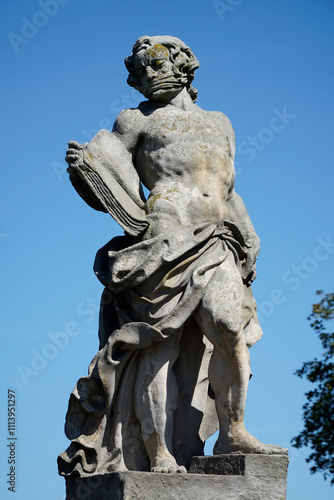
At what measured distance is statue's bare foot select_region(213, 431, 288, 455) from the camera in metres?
7.72

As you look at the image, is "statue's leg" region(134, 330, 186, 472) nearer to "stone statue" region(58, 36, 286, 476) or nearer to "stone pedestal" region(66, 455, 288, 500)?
"stone statue" region(58, 36, 286, 476)

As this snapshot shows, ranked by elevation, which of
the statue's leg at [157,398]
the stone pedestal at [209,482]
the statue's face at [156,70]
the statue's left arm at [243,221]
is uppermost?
the statue's face at [156,70]

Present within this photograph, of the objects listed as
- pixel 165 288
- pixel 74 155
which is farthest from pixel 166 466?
pixel 74 155

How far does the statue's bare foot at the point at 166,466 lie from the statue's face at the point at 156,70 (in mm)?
3257

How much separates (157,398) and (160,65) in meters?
3.00

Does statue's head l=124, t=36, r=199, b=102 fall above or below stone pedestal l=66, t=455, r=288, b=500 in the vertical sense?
above

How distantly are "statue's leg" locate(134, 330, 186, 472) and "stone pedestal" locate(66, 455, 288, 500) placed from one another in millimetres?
311

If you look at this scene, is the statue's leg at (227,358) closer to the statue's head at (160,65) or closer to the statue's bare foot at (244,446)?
the statue's bare foot at (244,446)

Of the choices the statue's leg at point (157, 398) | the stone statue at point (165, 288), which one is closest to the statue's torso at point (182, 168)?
the stone statue at point (165, 288)

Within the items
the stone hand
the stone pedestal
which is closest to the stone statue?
the stone hand

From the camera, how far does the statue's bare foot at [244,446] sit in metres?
7.72

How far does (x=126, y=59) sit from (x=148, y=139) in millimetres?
858

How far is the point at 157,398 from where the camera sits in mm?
7941

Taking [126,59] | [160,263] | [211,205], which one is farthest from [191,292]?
[126,59]
